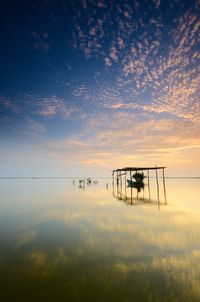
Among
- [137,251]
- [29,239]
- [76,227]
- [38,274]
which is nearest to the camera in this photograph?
[38,274]

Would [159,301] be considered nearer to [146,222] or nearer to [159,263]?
[159,263]

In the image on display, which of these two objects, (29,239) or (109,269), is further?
(29,239)

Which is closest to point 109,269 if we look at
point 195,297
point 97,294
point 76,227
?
point 97,294

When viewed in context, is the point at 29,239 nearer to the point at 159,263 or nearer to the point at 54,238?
the point at 54,238

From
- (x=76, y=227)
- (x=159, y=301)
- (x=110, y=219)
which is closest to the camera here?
(x=159, y=301)

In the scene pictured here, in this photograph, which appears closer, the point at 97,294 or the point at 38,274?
the point at 97,294

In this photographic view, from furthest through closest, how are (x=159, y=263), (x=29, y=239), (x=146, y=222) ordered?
(x=146, y=222) → (x=29, y=239) → (x=159, y=263)

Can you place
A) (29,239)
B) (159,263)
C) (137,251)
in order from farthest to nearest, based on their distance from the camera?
1. (29,239)
2. (137,251)
3. (159,263)

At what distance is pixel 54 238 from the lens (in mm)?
13234

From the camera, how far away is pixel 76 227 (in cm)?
1606

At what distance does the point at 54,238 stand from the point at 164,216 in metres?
10.4

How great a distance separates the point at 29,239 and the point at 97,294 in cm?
718

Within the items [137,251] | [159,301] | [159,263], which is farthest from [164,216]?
[159,301]

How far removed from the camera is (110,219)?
18781 millimetres
